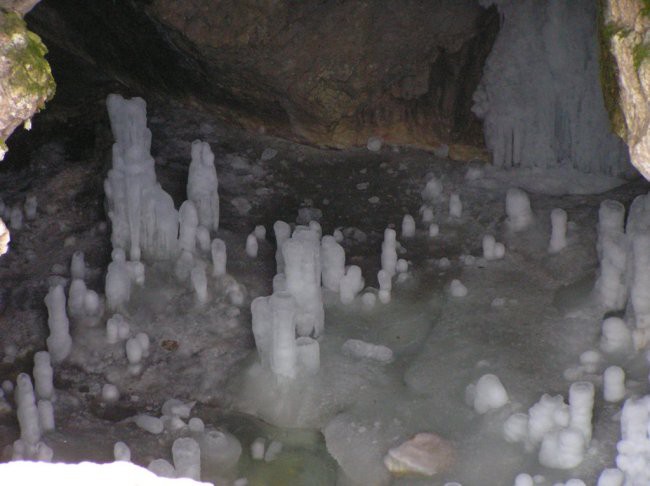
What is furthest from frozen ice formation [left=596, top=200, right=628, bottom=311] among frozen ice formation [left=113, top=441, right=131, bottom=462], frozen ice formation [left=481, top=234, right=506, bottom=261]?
frozen ice formation [left=113, top=441, right=131, bottom=462]

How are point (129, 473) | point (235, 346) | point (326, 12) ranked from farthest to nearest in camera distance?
point (326, 12), point (235, 346), point (129, 473)

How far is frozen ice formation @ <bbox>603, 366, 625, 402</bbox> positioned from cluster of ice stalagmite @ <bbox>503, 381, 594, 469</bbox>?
337mm

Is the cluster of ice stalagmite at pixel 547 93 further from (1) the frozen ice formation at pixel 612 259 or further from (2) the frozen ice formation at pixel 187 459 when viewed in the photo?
(2) the frozen ice formation at pixel 187 459

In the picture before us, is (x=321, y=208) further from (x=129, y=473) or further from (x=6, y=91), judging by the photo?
(x=129, y=473)

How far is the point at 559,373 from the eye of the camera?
241 inches

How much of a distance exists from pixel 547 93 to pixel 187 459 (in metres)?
4.24

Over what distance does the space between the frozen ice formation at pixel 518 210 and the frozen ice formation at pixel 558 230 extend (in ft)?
0.83

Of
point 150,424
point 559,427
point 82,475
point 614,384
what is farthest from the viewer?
point 150,424

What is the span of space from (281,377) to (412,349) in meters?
0.86

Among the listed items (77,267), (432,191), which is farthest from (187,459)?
(432,191)

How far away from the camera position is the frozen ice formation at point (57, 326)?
21.4ft

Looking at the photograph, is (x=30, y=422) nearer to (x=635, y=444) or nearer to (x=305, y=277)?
(x=305, y=277)

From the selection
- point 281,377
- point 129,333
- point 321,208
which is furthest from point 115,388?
point 321,208

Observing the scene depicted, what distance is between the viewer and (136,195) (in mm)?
7215
